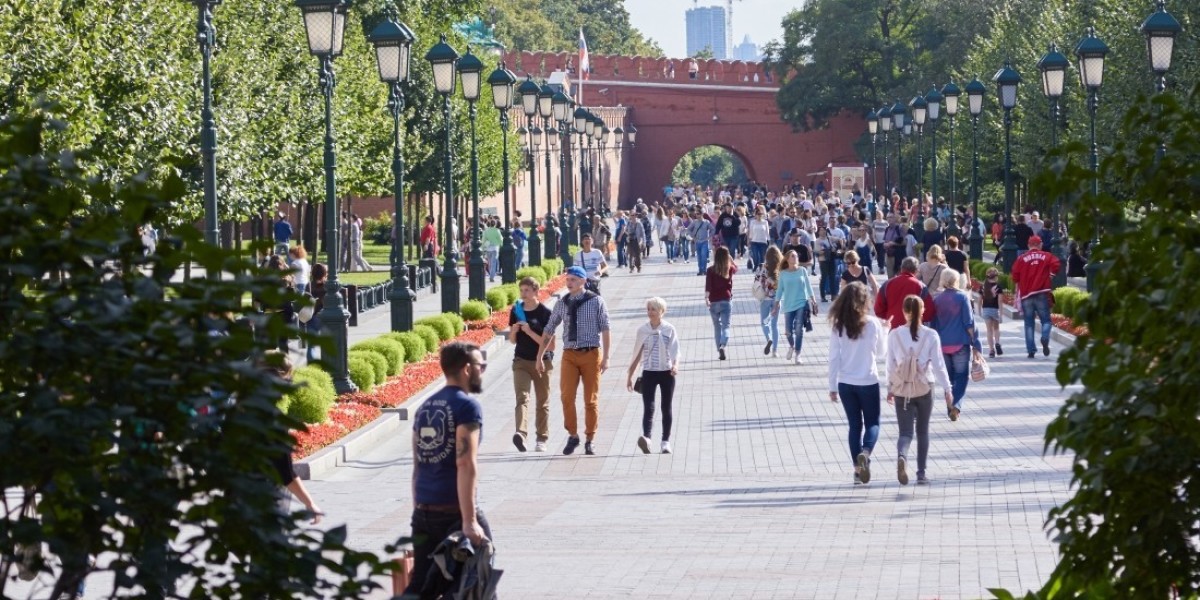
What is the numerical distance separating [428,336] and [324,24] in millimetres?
6439

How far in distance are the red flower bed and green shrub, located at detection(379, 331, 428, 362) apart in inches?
164

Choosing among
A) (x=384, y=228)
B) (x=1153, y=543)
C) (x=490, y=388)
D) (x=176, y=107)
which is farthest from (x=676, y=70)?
(x=1153, y=543)

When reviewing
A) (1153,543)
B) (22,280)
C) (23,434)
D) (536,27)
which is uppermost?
(536,27)

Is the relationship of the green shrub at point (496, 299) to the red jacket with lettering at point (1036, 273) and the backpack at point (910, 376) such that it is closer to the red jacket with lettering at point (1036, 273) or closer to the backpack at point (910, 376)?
the red jacket with lettering at point (1036, 273)

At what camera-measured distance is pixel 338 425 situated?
16797mm

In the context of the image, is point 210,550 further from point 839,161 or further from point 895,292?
point 839,161

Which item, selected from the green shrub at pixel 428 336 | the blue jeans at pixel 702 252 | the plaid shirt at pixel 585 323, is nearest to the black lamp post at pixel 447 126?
the green shrub at pixel 428 336

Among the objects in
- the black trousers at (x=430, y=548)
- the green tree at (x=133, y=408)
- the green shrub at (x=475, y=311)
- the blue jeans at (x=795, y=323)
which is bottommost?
the green shrub at (x=475, y=311)

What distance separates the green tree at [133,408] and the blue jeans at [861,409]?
972 centimetres

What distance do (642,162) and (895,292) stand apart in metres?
81.1

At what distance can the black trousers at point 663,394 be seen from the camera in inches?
624

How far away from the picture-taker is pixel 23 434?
12.8 feet

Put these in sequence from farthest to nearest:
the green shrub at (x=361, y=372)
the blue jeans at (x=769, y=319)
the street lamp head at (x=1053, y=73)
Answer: the street lamp head at (x=1053, y=73) → the blue jeans at (x=769, y=319) → the green shrub at (x=361, y=372)

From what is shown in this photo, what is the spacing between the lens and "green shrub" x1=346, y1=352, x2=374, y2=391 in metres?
19.6
